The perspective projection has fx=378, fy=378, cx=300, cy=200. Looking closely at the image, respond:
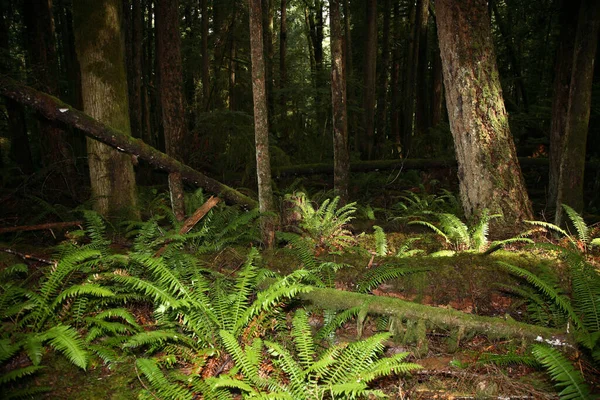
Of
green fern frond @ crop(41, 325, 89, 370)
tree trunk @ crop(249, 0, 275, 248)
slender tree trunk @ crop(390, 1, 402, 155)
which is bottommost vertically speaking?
green fern frond @ crop(41, 325, 89, 370)

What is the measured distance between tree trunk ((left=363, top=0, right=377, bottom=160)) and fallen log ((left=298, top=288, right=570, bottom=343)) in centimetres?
964

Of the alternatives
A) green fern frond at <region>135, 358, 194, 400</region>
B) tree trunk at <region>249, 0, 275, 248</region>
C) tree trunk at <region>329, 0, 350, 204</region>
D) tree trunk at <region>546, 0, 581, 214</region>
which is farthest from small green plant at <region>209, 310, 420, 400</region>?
tree trunk at <region>546, 0, 581, 214</region>

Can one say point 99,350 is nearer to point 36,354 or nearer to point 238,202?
point 36,354

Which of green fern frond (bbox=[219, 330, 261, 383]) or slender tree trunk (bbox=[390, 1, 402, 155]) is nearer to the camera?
green fern frond (bbox=[219, 330, 261, 383])

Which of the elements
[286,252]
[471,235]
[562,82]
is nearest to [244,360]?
[286,252]

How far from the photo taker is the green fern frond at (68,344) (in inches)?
103

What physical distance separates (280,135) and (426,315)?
1017 centimetres

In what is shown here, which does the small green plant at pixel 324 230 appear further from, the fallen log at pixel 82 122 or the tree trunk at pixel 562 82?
the tree trunk at pixel 562 82

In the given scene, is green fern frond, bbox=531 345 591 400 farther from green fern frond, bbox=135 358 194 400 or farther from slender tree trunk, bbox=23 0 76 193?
slender tree trunk, bbox=23 0 76 193

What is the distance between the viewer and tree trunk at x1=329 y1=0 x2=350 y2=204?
6.81 meters

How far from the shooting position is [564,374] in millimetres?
2484

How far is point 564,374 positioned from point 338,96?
5503mm

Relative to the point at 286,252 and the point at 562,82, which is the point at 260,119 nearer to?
the point at 286,252

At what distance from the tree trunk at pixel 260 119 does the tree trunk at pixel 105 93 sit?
2.08 metres
